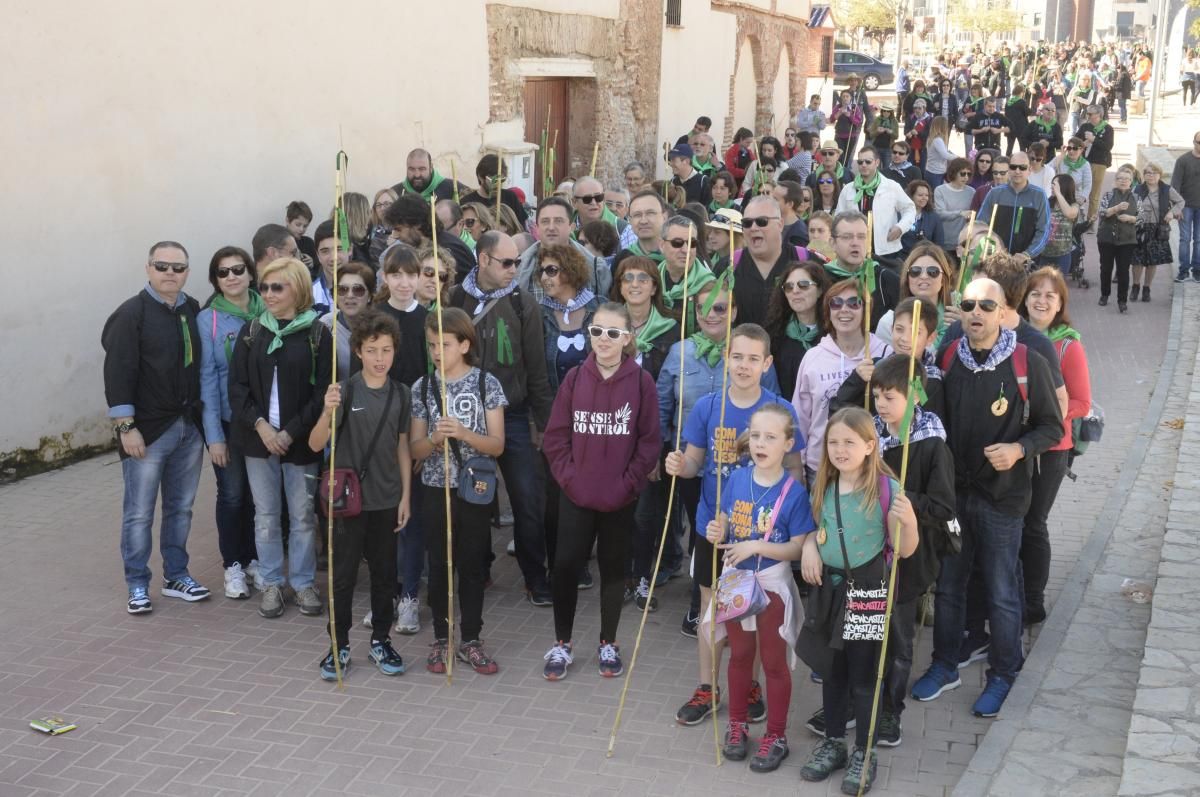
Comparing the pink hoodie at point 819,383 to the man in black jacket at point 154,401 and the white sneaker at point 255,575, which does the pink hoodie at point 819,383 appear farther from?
the man in black jacket at point 154,401

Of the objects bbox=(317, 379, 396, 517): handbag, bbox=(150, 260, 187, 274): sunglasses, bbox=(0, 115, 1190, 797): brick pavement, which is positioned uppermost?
bbox=(150, 260, 187, 274): sunglasses

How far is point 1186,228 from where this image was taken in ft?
51.6

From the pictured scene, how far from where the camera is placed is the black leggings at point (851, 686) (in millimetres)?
5258

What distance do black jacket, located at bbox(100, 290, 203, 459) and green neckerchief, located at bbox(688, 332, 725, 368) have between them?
260 centimetres

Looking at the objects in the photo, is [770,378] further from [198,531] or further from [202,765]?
[198,531]

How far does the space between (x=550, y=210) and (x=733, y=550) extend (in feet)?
10.7

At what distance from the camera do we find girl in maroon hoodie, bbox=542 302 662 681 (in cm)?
594

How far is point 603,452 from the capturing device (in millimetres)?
5945

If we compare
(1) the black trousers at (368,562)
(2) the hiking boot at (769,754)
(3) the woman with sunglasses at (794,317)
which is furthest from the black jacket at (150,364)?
(2) the hiking boot at (769,754)

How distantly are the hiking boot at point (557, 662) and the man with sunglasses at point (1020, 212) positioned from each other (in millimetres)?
6754

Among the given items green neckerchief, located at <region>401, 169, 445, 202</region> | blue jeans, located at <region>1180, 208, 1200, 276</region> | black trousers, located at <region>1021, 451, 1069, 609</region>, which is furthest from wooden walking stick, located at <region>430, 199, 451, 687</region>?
blue jeans, located at <region>1180, 208, 1200, 276</region>

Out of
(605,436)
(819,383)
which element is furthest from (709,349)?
(605,436)

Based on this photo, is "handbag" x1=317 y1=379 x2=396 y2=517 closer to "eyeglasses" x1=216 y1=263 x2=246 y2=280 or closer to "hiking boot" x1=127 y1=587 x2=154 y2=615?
"eyeglasses" x1=216 y1=263 x2=246 y2=280

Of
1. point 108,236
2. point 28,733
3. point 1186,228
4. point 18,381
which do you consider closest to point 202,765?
point 28,733
